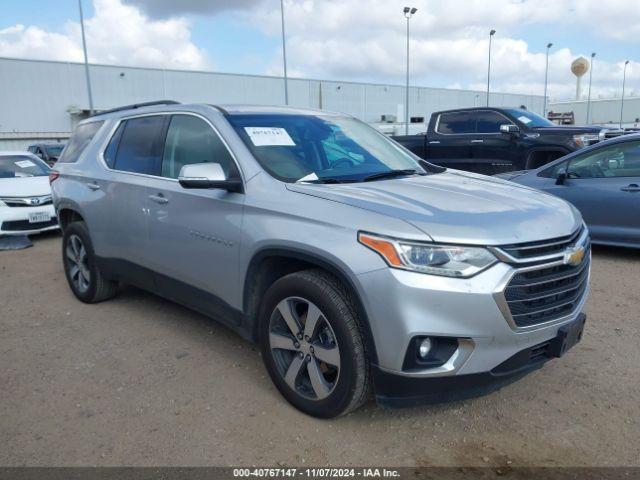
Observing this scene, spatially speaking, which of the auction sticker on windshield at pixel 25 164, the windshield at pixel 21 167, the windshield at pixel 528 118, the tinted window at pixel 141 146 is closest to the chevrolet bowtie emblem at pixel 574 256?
the tinted window at pixel 141 146

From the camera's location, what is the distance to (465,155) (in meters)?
10.9

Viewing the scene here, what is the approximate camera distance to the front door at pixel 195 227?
3.41m

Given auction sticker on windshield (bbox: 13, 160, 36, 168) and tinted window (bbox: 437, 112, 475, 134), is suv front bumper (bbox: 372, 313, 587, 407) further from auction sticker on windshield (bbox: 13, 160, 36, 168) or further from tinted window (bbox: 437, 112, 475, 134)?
auction sticker on windshield (bbox: 13, 160, 36, 168)

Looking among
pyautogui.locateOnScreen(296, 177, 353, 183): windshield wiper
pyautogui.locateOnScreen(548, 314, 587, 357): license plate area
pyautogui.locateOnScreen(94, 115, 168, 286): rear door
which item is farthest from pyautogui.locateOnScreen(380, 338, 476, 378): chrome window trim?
pyautogui.locateOnScreen(94, 115, 168, 286): rear door

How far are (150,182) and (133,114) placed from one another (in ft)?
3.02

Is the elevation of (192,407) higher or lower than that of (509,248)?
lower

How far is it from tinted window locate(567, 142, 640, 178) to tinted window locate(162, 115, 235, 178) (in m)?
5.00

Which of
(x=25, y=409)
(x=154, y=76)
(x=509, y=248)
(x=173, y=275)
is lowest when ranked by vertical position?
(x=25, y=409)

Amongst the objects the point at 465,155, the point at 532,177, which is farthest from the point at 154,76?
the point at 532,177

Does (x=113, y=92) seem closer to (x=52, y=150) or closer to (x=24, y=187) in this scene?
(x=52, y=150)

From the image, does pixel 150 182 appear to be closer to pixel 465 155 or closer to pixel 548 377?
pixel 548 377

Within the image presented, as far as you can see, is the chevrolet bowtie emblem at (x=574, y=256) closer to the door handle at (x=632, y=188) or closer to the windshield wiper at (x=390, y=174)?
the windshield wiper at (x=390, y=174)

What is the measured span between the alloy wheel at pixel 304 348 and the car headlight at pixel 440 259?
555 millimetres

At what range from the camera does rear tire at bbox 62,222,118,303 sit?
16.4ft
